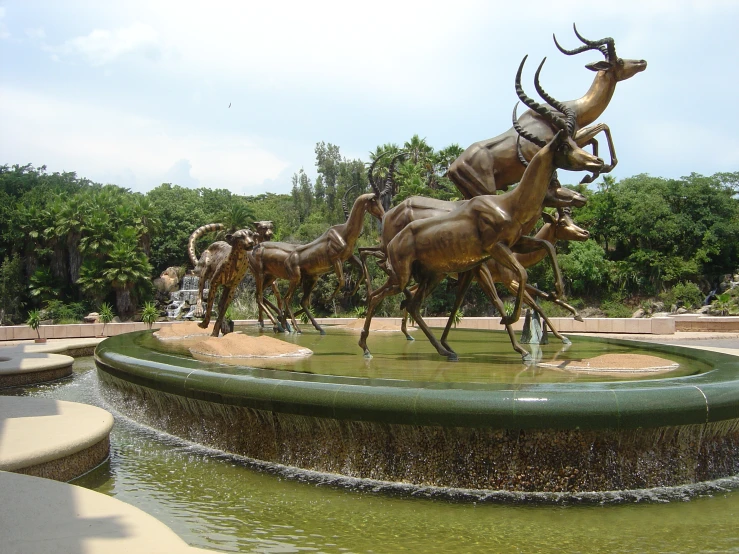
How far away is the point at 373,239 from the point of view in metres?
41.1

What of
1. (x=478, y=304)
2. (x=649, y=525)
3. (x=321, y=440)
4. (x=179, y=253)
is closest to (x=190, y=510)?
(x=321, y=440)

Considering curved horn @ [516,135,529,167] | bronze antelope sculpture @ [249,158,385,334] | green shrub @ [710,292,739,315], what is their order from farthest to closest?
green shrub @ [710,292,739,315], bronze antelope sculpture @ [249,158,385,334], curved horn @ [516,135,529,167]

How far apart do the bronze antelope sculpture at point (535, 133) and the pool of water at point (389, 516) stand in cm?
593

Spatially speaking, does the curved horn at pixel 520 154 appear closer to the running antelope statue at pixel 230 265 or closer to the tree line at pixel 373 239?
the running antelope statue at pixel 230 265

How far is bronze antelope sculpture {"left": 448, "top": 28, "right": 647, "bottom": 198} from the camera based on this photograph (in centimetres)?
1080

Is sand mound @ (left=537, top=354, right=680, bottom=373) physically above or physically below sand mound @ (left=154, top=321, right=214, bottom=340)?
above

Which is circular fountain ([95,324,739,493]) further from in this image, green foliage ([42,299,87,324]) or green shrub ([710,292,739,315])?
green foliage ([42,299,87,324])

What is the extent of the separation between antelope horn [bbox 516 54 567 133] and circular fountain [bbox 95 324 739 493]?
9.43ft

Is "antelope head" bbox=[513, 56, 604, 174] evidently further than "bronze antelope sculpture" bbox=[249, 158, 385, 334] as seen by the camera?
No

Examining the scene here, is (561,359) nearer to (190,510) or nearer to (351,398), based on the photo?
(351,398)

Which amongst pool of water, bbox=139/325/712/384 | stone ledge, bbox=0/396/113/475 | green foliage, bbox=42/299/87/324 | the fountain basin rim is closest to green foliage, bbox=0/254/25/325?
green foliage, bbox=42/299/87/324

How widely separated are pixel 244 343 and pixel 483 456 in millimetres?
5266

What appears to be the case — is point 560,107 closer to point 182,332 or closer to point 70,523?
point 70,523

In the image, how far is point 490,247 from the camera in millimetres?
8273
